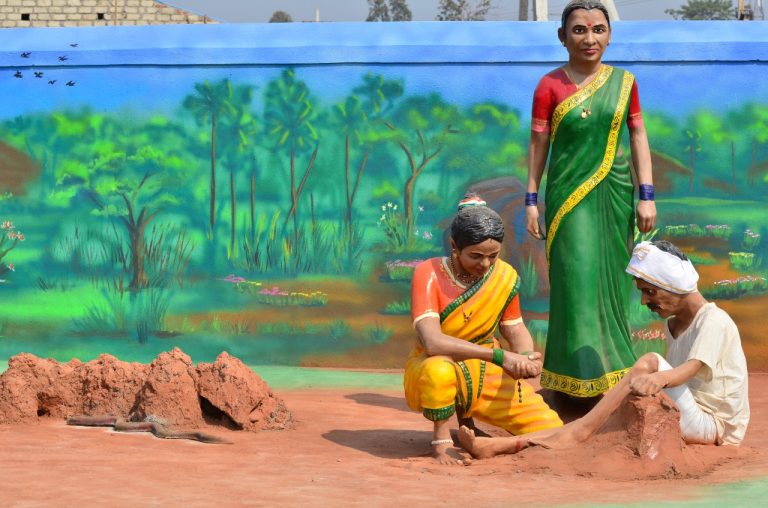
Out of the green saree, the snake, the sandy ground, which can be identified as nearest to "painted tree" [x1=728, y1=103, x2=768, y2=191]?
the green saree

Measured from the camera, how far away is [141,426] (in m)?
7.30

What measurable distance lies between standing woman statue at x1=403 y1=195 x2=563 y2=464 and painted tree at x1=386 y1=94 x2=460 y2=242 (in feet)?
11.2

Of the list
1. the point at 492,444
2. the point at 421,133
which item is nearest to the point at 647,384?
the point at 492,444

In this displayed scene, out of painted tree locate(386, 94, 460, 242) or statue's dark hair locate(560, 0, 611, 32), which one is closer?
statue's dark hair locate(560, 0, 611, 32)

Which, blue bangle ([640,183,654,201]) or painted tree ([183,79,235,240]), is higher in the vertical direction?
painted tree ([183,79,235,240])

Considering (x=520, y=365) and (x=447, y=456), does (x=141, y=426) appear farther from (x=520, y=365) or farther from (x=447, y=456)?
(x=520, y=365)

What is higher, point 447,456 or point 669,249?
point 669,249

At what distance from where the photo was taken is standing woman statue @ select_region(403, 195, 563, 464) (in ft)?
21.1

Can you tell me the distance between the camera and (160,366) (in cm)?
750

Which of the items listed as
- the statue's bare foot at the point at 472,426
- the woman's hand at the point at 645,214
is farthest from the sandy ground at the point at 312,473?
the woman's hand at the point at 645,214

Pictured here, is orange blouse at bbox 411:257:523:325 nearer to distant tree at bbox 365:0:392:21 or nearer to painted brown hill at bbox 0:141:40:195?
painted brown hill at bbox 0:141:40:195

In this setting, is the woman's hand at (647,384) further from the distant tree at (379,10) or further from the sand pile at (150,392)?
the distant tree at (379,10)

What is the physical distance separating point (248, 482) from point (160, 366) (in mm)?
1794

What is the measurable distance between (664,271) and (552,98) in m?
1.53
